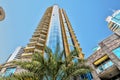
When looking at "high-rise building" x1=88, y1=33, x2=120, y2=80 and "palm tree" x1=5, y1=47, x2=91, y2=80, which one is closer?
"palm tree" x1=5, y1=47, x2=91, y2=80

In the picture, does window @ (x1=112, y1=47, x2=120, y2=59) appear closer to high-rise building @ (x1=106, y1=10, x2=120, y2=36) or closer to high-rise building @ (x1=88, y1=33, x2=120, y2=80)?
high-rise building @ (x1=88, y1=33, x2=120, y2=80)

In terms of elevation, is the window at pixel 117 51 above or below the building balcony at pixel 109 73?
above

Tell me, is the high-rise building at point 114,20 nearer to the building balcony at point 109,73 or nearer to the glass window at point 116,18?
the glass window at point 116,18

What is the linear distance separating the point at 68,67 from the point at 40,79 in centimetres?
230

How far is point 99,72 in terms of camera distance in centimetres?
2408

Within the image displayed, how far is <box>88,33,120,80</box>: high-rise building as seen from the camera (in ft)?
76.6

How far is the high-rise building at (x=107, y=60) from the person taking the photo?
23.3m

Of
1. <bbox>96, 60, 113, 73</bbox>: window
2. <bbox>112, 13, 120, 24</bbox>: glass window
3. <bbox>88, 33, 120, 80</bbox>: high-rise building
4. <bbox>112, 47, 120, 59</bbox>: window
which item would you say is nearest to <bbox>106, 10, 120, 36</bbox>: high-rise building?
<bbox>112, 13, 120, 24</bbox>: glass window

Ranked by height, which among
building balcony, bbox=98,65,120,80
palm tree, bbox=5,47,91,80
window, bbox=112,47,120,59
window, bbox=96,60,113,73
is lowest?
palm tree, bbox=5,47,91,80

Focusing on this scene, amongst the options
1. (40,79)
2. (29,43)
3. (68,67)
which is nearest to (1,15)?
(40,79)

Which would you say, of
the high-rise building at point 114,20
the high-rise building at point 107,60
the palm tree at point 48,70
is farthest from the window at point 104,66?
the high-rise building at point 114,20

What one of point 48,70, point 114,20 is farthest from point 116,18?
point 48,70

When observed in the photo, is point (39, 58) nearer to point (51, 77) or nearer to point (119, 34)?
point (51, 77)

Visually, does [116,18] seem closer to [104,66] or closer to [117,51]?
[117,51]
